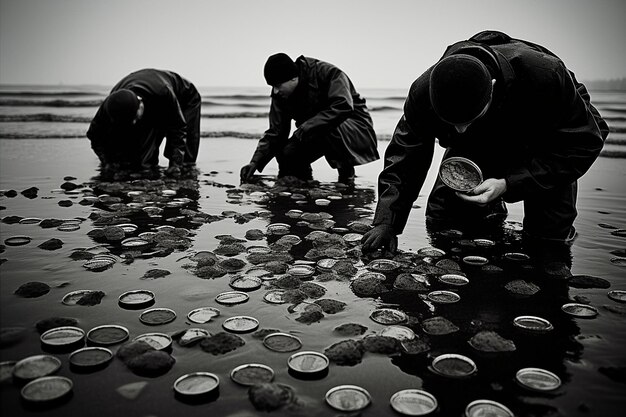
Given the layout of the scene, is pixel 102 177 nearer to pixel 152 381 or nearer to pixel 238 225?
pixel 238 225

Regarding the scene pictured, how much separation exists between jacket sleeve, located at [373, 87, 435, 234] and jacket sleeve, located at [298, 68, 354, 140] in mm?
2407

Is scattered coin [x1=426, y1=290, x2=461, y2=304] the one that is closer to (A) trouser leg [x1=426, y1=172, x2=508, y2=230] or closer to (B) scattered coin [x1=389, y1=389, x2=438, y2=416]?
(B) scattered coin [x1=389, y1=389, x2=438, y2=416]

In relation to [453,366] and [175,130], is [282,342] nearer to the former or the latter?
[453,366]

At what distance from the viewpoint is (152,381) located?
169 centimetres

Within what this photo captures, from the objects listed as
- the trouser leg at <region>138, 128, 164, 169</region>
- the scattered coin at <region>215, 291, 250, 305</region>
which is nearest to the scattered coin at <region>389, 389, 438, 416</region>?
the scattered coin at <region>215, 291, 250, 305</region>

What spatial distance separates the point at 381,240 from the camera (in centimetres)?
325

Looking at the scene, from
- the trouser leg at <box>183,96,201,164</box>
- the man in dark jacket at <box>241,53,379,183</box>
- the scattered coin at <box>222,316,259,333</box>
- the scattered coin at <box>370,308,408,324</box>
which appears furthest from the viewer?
the trouser leg at <box>183,96,201,164</box>

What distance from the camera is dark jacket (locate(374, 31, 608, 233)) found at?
2852 mm

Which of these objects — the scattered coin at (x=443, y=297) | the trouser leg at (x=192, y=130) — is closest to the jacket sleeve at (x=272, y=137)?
the trouser leg at (x=192, y=130)

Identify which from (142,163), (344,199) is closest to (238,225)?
(344,199)

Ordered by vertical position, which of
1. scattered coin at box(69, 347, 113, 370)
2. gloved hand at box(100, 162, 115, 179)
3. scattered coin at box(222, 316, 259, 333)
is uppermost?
gloved hand at box(100, 162, 115, 179)

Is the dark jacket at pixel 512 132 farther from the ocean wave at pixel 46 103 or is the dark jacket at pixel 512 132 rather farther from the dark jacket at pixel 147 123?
the ocean wave at pixel 46 103

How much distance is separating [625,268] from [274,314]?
2.43 m

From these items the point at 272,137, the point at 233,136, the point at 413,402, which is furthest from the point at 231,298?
the point at 233,136
